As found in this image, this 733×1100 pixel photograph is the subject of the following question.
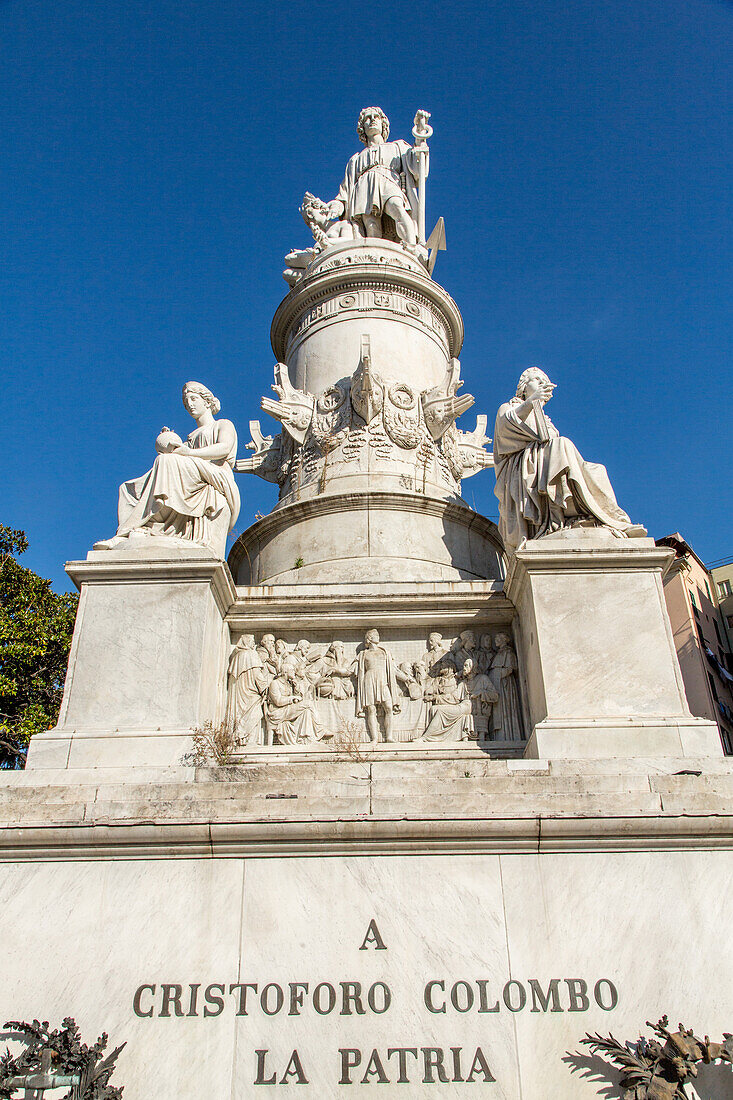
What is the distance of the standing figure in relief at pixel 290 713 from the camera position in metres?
8.95

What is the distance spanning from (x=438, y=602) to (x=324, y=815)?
3693 millimetres

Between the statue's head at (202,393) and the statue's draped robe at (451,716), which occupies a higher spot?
the statue's head at (202,393)

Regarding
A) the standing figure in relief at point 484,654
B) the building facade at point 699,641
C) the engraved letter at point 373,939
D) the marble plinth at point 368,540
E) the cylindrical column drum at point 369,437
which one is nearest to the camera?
the engraved letter at point 373,939

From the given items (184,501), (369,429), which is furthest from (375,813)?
(369,429)

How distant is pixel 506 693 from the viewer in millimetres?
9195

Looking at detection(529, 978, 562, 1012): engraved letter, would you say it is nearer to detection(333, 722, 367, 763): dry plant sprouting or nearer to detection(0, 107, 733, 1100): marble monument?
detection(0, 107, 733, 1100): marble monument

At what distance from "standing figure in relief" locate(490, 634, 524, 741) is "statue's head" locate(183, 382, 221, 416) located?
4.85 meters

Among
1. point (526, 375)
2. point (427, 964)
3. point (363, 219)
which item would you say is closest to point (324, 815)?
point (427, 964)

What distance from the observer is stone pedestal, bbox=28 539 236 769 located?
7.86 meters

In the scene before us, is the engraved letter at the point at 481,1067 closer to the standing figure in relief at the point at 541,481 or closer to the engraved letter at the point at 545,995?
the engraved letter at the point at 545,995

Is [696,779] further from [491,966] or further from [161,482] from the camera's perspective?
[161,482]

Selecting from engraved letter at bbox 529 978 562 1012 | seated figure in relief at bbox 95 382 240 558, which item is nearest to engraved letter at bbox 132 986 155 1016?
engraved letter at bbox 529 978 562 1012

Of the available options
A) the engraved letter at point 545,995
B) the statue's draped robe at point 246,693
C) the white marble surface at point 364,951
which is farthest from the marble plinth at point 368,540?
the engraved letter at point 545,995

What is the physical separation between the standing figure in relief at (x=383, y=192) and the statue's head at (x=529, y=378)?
7.84 m
